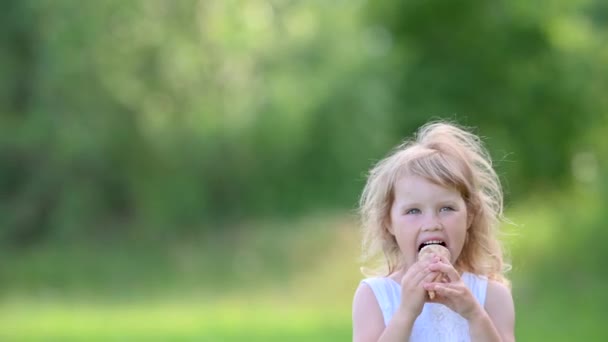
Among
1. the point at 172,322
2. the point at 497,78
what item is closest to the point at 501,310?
the point at 172,322

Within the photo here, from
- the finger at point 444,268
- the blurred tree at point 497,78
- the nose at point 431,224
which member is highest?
the blurred tree at point 497,78

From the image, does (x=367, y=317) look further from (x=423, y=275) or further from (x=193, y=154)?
(x=193, y=154)

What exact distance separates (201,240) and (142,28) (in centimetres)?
339

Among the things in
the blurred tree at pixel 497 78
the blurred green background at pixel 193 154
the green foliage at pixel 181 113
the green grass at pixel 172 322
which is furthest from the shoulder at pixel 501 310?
the blurred tree at pixel 497 78

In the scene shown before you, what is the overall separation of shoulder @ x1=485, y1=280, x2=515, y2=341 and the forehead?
303mm

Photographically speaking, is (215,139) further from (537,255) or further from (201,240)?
(537,255)

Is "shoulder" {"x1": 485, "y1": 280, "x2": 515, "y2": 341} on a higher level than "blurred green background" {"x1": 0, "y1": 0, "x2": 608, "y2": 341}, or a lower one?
lower

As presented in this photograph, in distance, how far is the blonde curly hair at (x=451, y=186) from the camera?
2.86m

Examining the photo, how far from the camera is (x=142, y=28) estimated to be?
14984mm

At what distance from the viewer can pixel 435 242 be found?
2734mm

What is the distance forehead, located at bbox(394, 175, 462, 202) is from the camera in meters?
2.77

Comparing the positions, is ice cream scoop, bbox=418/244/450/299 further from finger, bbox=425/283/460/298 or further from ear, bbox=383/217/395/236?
ear, bbox=383/217/395/236

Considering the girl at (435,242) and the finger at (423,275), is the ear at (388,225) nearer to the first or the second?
the girl at (435,242)

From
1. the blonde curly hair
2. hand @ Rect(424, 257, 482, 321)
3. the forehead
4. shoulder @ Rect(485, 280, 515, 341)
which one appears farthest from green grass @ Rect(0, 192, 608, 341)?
hand @ Rect(424, 257, 482, 321)
